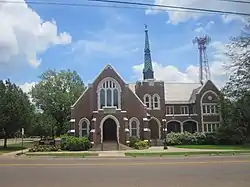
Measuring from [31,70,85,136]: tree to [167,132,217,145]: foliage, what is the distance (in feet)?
88.1

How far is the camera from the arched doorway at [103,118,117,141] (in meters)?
48.4

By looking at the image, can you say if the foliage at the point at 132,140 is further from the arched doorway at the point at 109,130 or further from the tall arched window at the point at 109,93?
the tall arched window at the point at 109,93

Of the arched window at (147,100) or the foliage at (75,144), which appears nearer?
the foliage at (75,144)

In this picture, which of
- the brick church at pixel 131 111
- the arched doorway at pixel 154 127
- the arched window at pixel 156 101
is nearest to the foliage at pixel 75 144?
the brick church at pixel 131 111

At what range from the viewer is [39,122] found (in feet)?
221

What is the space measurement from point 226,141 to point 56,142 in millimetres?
24690

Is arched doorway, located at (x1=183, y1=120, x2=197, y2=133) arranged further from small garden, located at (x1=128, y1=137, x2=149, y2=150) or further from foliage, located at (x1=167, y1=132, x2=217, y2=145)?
small garden, located at (x1=128, y1=137, x2=149, y2=150)

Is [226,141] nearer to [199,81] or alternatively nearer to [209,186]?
[199,81]

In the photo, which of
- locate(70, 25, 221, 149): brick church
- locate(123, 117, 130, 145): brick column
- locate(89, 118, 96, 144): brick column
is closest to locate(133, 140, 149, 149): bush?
locate(123, 117, 130, 145): brick column

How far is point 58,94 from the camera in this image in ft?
236

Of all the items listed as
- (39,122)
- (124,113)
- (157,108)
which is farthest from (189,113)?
(39,122)

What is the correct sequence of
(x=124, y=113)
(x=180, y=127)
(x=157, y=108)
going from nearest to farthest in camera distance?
(x=124, y=113) → (x=157, y=108) → (x=180, y=127)

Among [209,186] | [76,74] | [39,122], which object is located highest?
[76,74]

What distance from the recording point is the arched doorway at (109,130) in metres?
48.4
